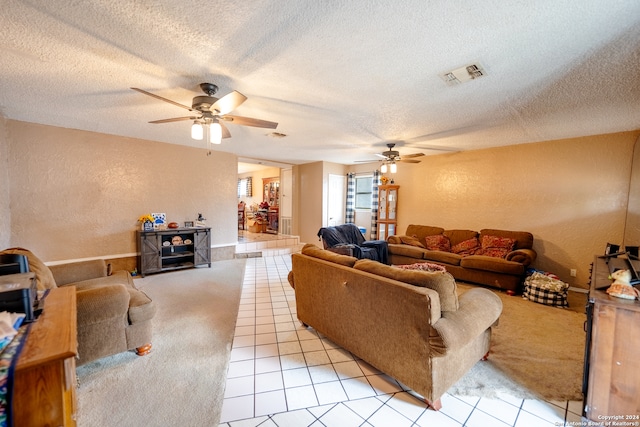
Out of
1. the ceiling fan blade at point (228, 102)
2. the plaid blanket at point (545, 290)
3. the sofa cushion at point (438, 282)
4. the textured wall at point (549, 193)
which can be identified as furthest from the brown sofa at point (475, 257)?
the ceiling fan blade at point (228, 102)

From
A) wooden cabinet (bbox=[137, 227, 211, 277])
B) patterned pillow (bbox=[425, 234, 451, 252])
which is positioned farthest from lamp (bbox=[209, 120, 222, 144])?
patterned pillow (bbox=[425, 234, 451, 252])

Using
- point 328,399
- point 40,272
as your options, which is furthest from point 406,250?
point 40,272

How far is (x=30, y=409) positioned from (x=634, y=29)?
3644mm

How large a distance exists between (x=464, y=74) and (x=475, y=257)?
10.7 ft

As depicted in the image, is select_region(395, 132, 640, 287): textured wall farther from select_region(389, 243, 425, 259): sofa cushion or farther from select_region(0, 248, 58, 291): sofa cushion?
select_region(0, 248, 58, 291): sofa cushion

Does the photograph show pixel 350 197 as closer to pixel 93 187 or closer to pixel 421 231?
pixel 421 231

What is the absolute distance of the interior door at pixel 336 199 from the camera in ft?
23.0

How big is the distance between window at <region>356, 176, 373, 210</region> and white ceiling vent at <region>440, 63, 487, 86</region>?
16.0ft

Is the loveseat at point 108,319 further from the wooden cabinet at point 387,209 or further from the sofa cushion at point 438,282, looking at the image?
the wooden cabinet at point 387,209

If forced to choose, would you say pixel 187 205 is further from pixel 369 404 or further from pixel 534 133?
pixel 534 133

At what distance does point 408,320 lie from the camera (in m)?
1.67

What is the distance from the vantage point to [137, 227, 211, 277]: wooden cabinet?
4.43m

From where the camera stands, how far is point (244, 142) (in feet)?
15.3

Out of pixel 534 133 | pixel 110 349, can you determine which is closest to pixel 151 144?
pixel 110 349
